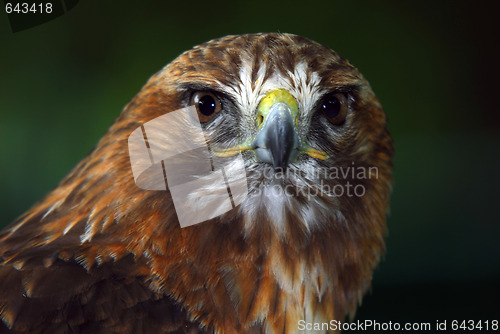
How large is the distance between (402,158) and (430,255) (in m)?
0.39

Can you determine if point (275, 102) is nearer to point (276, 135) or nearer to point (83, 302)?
point (276, 135)

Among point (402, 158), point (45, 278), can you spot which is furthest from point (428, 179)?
point (45, 278)

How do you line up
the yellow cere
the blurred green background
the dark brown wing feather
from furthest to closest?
the blurred green background → the yellow cere → the dark brown wing feather

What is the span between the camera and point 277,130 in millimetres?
951

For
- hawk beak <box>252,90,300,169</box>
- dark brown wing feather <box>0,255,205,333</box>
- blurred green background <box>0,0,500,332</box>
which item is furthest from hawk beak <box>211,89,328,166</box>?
blurred green background <box>0,0,500,332</box>

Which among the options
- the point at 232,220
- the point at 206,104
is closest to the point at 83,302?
the point at 232,220

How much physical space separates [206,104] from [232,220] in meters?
0.23

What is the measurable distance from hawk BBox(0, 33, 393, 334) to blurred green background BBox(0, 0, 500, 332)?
2.43ft

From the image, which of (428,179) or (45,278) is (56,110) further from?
(428,179)

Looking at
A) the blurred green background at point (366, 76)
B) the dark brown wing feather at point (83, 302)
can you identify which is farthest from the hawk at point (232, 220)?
the blurred green background at point (366, 76)

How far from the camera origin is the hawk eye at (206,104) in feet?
3.45

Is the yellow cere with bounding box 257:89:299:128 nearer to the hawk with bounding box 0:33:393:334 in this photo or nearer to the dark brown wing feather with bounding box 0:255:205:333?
the hawk with bounding box 0:33:393:334

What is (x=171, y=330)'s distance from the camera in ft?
3.02

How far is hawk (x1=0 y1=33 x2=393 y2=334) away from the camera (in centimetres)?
95
